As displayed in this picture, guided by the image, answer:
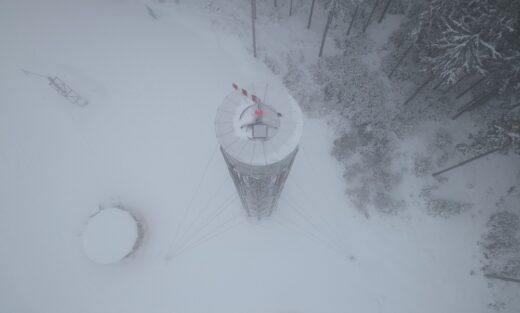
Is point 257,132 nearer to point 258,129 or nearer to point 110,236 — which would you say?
point 258,129

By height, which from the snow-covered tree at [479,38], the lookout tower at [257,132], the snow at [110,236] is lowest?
the snow at [110,236]

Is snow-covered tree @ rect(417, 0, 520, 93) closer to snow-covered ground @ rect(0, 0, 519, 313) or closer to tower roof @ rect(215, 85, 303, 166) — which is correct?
snow-covered ground @ rect(0, 0, 519, 313)

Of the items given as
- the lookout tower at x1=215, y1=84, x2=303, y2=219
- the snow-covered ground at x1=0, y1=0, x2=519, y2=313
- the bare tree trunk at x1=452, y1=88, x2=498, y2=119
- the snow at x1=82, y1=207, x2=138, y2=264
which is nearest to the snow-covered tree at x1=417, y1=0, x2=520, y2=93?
the bare tree trunk at x1=452, y1=88, x2=498, y2=119

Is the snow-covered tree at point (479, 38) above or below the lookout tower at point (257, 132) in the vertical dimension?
above

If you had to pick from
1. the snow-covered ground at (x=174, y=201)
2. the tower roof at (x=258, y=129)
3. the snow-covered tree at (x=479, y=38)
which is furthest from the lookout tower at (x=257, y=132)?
the snow-covered tree at (x=479, y=38)

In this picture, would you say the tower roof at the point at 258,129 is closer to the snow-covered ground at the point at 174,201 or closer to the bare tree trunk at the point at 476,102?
the snow-covered ground at the point at 174,201

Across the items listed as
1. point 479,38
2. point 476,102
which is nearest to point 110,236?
point 479,38
